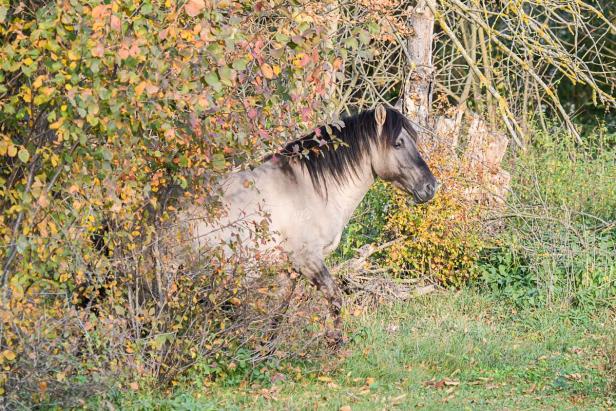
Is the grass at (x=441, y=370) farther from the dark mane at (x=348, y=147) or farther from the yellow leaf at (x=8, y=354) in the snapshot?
the dark mane at (x=348, y=147)

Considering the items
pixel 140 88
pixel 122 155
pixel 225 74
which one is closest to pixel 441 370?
pixel 122 155

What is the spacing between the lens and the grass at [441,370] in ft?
19.6

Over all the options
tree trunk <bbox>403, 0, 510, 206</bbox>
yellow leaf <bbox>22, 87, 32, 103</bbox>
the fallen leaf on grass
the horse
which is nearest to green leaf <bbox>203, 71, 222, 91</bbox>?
yellow leaf <bbox>22, 87, 32, 103</bbox>

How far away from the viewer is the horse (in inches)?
277

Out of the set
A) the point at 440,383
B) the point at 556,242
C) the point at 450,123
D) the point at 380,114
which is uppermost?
the point at 380,114

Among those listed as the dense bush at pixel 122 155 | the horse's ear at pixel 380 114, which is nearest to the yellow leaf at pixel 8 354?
the dense bush at pixel 122 155

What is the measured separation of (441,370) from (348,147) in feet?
5.98

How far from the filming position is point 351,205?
746 cm

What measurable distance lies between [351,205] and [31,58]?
344cm

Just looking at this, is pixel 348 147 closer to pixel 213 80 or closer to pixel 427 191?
pixel 427 191

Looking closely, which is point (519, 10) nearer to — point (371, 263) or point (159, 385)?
point (371, 263)

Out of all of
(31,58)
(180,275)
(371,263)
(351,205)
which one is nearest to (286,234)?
(351,205)

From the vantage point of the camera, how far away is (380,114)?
732 cm

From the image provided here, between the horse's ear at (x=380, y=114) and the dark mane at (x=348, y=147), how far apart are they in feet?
0.14
